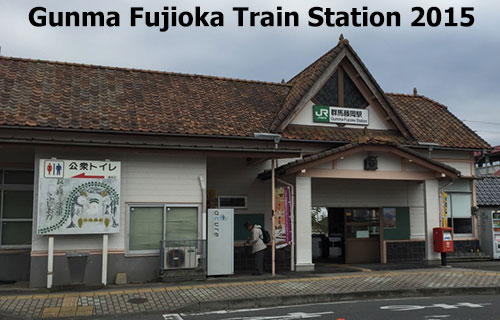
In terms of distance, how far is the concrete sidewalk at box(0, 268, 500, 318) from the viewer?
9180 millimetres

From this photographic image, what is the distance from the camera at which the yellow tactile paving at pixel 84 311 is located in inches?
346

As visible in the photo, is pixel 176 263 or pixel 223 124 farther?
pixel 223 124

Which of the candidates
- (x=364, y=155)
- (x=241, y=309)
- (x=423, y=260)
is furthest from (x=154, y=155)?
(x=423, y=260)

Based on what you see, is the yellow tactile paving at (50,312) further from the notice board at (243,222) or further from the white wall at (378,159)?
the white wall at (378,159)

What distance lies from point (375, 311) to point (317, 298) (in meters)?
1.47

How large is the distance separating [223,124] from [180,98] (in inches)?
80.7

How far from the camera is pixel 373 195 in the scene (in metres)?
17.0

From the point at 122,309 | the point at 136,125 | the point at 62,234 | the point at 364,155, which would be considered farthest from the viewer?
the point at 364,155

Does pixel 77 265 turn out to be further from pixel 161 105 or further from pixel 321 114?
pixel 321 114

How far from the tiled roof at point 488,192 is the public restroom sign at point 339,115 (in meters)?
6.52

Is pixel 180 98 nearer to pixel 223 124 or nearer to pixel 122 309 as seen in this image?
pixel 223 124

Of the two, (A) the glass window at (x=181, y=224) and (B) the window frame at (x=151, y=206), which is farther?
(A) the glass window at (x=181, y=224)

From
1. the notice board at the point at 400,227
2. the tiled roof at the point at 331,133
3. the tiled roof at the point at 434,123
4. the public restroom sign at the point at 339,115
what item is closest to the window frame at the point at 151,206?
the tiled roof at the point at 331,133

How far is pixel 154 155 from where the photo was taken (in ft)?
41.6
